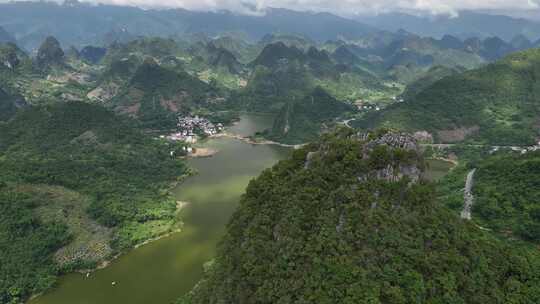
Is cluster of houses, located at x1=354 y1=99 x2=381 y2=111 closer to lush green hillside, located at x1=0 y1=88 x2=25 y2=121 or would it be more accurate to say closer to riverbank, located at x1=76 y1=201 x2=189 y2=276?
riverbank, located at x1=76 y1=201 x2=189 y2=276

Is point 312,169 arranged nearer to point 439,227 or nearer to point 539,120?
point 439,227

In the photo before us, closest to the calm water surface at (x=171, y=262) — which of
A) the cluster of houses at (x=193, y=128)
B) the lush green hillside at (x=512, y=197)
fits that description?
the cluster of houses at (x=193, y=128)

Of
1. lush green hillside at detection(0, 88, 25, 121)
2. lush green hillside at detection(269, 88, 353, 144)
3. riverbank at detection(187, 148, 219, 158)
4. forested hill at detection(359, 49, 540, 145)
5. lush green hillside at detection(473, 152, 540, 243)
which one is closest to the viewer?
lush green hillside at detection(473, 152, 540, 243)

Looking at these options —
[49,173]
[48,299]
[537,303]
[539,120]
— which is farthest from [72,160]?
[539,120]

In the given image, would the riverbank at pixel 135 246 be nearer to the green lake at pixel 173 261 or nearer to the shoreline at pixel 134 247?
the shoreline at pixel 134 247

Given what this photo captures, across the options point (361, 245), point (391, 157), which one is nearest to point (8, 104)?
point (391, 157)

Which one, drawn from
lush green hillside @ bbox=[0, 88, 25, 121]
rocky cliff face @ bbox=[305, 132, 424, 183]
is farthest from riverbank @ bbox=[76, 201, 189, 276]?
lush green hillside @ bbox=[0, 88, 25, 121]
